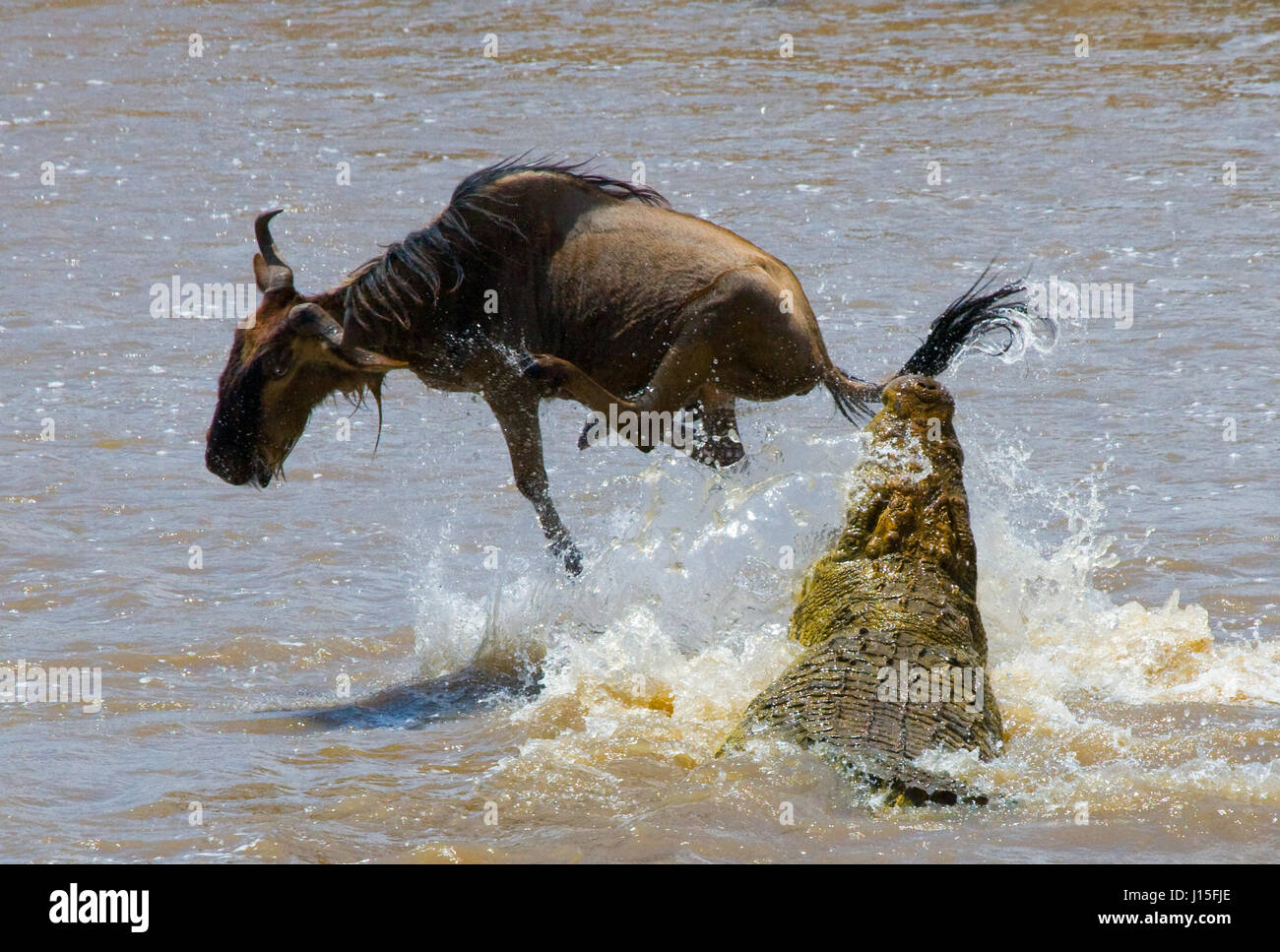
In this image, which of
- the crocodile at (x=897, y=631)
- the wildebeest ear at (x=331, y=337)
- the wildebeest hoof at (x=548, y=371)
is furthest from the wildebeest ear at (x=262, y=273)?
the crocodile at (x=897, y=631)

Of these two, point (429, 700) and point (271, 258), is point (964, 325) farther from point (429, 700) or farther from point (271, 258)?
point (271, 258)

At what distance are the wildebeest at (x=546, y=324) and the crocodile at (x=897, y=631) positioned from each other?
549mm

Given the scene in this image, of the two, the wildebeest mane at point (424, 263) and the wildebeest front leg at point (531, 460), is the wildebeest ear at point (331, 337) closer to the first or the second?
the wildebeest mane at point (424, 263)

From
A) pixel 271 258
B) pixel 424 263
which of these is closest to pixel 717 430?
pixel 424 263

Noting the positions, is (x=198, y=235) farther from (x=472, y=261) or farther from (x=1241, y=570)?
(x=1241, y=570)

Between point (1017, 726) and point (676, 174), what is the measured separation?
9.02m

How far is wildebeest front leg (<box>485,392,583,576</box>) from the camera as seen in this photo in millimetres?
6234

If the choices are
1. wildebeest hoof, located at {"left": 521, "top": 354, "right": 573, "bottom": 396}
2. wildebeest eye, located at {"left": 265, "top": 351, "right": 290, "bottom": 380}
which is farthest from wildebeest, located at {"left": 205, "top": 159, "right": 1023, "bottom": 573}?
wildebeest hoof, located at {"left": 521, "top": 354, "right": 573, "bottom": 396}

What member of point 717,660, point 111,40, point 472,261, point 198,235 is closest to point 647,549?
point 717,660

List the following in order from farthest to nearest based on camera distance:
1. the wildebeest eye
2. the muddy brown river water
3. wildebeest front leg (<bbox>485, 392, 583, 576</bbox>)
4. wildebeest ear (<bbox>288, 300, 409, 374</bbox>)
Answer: wildebeest front leg (<bbox>485, 392, 583, 576</bbox>) < the wildebeest eye < wildebeest ear (<bbox>288, 300, 409, 374</bbox>) < the muddy brown river water

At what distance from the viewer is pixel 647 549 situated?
6.20 m

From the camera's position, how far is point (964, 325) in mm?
5984

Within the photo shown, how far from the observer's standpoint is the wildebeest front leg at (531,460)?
6.23m

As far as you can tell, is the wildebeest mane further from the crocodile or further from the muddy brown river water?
the crocodile
